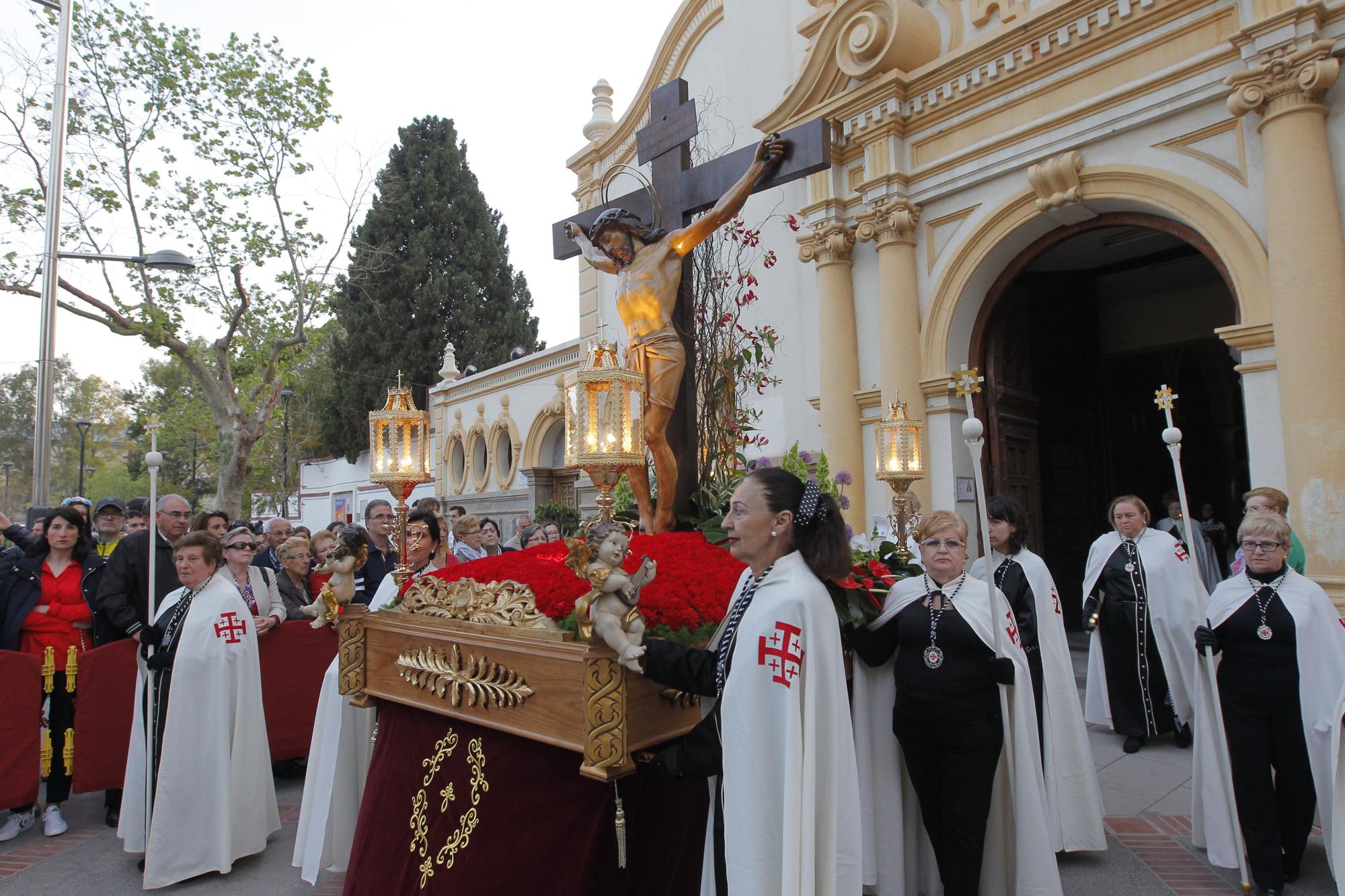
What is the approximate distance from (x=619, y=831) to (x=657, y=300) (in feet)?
8.40

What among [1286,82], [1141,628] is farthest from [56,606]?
[1286,82]

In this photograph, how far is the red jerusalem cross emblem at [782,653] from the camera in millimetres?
2377

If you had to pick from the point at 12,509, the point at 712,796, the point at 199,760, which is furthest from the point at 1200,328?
the point at 12,509

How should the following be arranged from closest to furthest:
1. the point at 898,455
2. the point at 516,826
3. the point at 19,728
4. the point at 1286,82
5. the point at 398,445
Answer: the point at 516,826, the point at 398,445, the point at 19,728, the point at 898,455, the point at 1286,82

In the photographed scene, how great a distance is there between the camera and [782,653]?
7.82 ft

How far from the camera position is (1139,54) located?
7.26 m

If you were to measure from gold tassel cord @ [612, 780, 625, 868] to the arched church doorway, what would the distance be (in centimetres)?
698

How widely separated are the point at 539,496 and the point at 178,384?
3075 cm

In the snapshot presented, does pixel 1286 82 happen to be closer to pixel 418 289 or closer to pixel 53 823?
pixel 53 823

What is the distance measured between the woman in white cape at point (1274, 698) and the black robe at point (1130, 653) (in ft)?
7.01

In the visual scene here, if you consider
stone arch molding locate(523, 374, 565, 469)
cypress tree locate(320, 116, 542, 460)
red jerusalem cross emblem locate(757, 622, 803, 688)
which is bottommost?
red jerusalem cross emblem locate(757, 622, 803, 688)

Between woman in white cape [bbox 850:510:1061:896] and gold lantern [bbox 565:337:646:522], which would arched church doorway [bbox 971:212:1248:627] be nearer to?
woman in white cape [bbox 850:510:1061:896]

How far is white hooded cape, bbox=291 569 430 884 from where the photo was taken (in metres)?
3.67

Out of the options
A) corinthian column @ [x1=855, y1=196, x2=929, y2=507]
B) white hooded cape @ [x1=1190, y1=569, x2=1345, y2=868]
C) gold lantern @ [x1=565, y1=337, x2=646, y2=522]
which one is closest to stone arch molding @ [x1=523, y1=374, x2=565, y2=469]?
corinthian column @ [x1=855, y1=196, x2=929, y2=507]
